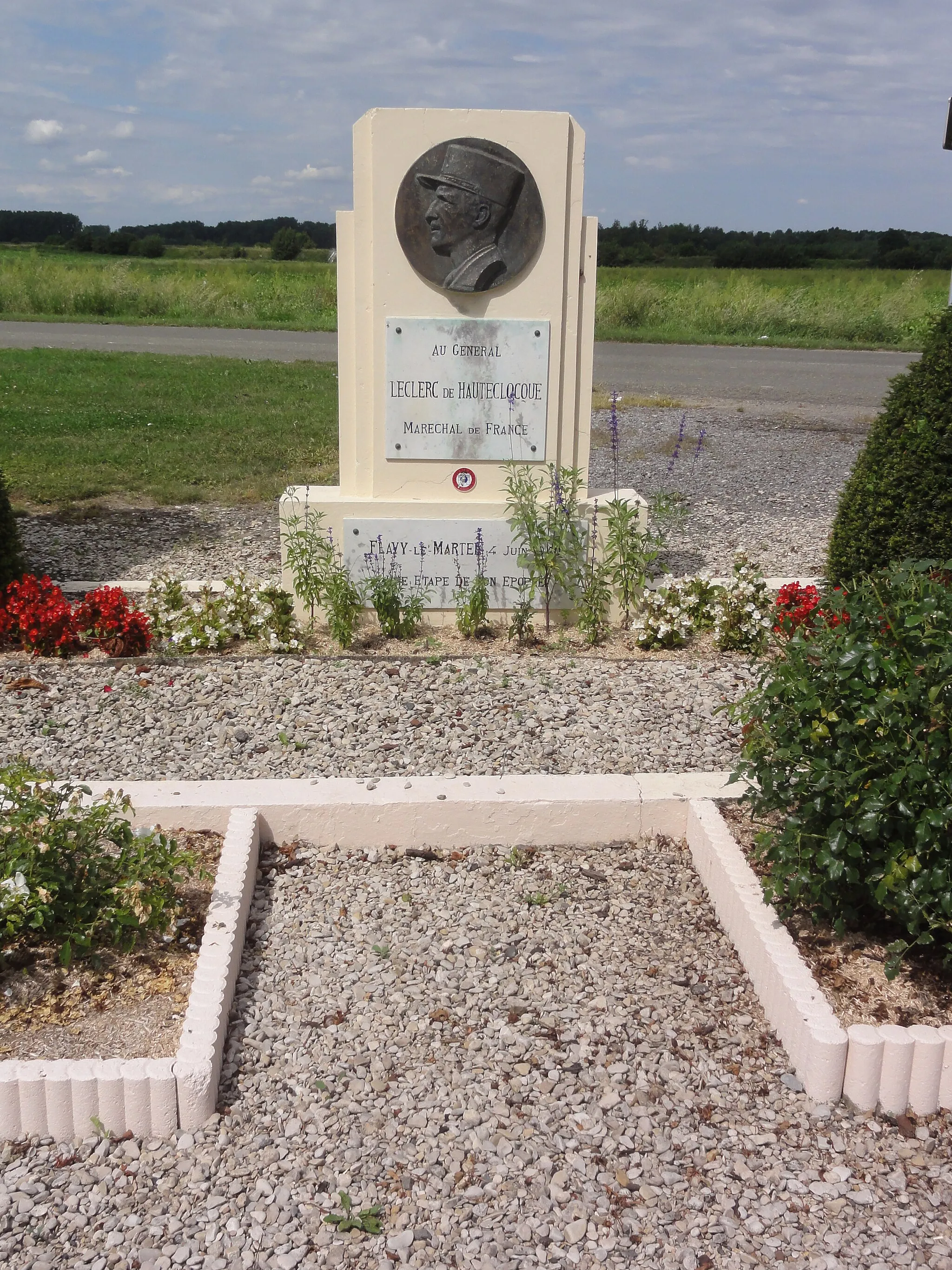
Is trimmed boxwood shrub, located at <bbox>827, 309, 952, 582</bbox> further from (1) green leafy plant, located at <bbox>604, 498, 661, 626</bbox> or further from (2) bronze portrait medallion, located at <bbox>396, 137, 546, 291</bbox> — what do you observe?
(2) bronze portrait medallion, located at <bbox>396, 137, 546, 291</bbox>

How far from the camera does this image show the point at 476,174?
5.22 meters

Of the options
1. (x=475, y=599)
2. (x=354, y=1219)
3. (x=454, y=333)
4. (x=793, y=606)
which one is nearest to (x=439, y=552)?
(x=475, y=599)

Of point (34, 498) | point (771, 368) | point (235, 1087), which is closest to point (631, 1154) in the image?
point (235, 1087)

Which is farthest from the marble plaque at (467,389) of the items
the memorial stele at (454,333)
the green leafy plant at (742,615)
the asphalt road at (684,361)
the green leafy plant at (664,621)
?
the asphalt road at (684,361)

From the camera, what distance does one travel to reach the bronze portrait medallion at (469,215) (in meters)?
5.21

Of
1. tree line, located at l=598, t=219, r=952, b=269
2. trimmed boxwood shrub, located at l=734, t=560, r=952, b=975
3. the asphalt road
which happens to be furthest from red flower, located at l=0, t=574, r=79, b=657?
tree line, located at l=598, t=219, r=952, b=269

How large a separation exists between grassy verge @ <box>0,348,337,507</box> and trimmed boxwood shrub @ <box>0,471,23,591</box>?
3.22 m

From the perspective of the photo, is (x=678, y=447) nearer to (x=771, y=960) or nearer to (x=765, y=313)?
(x=771, y=960)

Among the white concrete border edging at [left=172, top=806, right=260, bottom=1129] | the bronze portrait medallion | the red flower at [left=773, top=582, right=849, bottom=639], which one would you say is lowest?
the white concrete border edging at [left=172, top=806, right=260, bottom=1129]

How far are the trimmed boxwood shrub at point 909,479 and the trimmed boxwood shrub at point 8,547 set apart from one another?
3828 mm

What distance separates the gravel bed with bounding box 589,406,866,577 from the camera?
24.6ft

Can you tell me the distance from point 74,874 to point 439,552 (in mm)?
3031

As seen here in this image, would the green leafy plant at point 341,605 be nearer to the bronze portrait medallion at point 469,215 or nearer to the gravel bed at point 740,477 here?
the bronze portrait medallion at point 469,215

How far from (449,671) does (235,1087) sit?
92.8 inches
